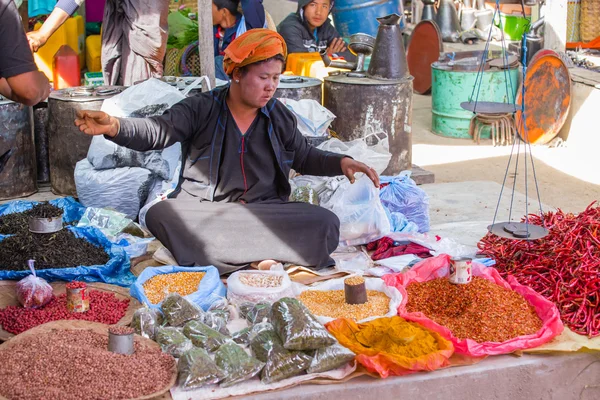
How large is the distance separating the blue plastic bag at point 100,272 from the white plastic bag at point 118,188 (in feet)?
2.31

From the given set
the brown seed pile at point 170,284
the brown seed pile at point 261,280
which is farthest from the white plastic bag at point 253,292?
the brown seed pile at point 170,284

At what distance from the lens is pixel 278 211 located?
3.61 meters

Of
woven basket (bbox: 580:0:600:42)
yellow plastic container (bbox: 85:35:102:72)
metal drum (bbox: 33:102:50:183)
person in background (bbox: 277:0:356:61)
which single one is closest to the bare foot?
metal drum (bbox: 33:102:50:183)

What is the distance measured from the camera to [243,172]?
12.0 feet

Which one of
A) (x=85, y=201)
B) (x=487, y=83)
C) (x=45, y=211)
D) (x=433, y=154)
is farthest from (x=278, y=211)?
(x=487, y=83)

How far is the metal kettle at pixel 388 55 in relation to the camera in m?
5.57

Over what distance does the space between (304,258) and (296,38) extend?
3688 mm

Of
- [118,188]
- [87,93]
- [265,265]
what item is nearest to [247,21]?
[87,93]

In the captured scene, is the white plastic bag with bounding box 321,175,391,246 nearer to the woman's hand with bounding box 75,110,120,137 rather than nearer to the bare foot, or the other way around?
the bare foot

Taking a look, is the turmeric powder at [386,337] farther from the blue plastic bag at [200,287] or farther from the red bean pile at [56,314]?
the red bean pile at [56,314]

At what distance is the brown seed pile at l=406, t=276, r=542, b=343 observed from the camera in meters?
2.83

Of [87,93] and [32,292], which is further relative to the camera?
[87,93]

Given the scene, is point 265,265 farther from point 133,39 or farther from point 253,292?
point 133,39

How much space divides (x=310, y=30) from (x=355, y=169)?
12.1 ft
